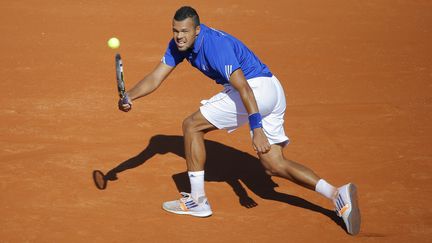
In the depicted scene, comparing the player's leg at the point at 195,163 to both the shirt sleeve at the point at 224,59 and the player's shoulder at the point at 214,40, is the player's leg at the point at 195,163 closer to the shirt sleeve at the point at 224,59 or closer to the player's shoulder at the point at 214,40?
the shirt sleeve at the point at 224,59

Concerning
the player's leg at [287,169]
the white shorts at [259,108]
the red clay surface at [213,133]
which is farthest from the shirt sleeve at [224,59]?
the red clay surface at [213,133]

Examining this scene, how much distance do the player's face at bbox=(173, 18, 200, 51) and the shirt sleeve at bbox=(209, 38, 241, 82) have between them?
24cm

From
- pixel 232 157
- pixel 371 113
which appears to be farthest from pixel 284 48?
pixel 232 157

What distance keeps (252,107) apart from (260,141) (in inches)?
12.9

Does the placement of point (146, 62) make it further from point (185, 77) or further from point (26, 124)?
point (26, 124)

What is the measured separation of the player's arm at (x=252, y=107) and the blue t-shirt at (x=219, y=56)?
0.26 feet

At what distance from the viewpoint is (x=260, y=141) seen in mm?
7301

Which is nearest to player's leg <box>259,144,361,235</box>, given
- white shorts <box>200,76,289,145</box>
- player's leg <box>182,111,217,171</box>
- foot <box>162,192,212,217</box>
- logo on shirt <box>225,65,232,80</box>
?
white shorts <box>200,76,289,145</box>

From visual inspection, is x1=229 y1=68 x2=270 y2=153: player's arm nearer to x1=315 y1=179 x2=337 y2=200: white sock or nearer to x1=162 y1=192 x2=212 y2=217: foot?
x1=315 y1=179 x2=337 y2=200: white sock

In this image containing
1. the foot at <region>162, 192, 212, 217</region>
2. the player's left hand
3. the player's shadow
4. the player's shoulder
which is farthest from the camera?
the player's shadow

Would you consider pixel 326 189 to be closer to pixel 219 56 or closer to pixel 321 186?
pixel 321 186

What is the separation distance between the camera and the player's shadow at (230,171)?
837cm

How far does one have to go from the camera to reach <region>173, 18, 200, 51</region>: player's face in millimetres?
7613

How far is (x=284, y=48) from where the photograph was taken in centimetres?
1337
